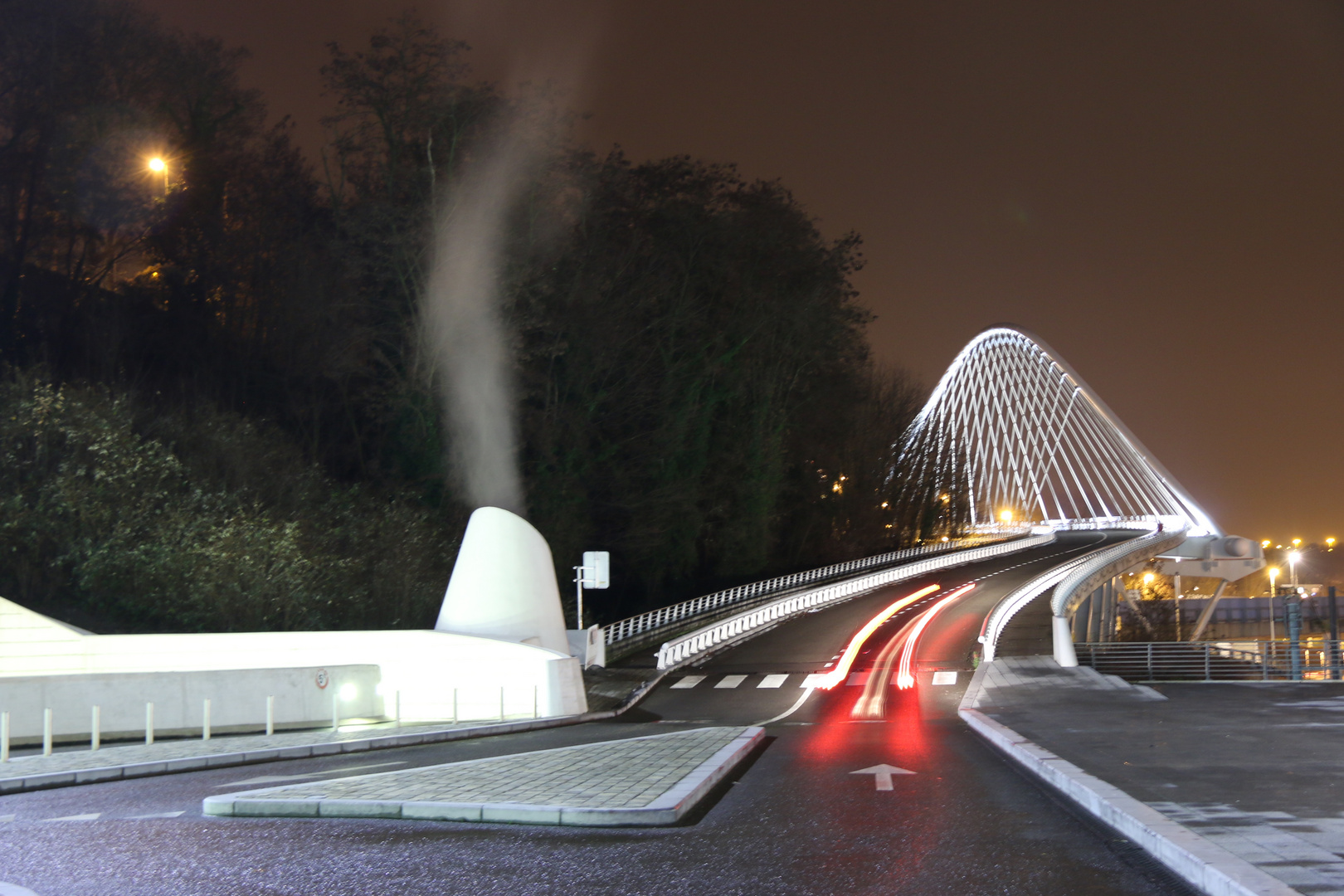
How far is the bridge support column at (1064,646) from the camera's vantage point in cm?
2830

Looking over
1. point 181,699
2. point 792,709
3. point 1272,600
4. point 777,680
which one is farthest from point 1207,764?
point 1272,600

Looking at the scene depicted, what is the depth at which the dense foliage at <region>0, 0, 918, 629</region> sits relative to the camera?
89.8 ft

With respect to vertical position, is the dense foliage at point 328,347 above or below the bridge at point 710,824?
above

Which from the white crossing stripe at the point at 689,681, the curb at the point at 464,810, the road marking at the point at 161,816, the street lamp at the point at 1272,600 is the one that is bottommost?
the street lamp at the point at 1272,600

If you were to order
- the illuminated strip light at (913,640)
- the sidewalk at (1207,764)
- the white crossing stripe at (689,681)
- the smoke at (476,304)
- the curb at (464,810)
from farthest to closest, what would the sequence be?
the smoke at (476,304) → the white crossing stripe at (689,681) → the illuminated strip light at (913,640) → the curb at (464,810) → the sidewalk at (1207,764)

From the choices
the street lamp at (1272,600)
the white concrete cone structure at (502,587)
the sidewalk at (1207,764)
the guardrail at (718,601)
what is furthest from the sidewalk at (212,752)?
the street lamp at (1272,600)

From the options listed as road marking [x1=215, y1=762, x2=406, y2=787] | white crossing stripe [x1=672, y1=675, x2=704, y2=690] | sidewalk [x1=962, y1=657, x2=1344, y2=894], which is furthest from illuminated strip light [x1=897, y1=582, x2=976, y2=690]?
road marking [x1=215, y1=762, x2=406, y2=787]

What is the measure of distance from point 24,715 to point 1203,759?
48.1 ft

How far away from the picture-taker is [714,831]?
30.4 feet

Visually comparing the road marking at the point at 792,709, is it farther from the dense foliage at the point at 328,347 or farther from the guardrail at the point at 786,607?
the dense foliage at the point at 328,347

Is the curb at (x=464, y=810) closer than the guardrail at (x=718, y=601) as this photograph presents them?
Yes

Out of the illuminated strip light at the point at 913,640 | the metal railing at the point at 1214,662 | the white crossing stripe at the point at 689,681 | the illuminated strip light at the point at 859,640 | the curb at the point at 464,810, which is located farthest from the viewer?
the illuminated strip light at the point at 859,640

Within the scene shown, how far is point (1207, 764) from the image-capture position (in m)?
11.6

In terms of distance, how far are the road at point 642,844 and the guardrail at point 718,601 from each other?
22.2 m
